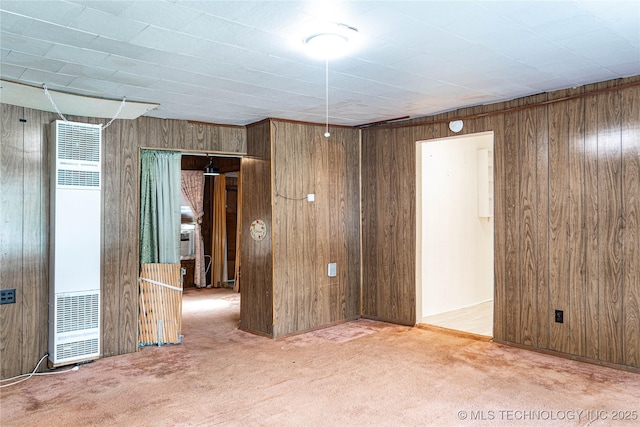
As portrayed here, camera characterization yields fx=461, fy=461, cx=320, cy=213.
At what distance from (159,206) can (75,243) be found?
97cm

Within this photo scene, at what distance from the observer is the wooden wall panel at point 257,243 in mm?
4988

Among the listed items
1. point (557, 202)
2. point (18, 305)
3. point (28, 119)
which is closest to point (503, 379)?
point (557, 202)

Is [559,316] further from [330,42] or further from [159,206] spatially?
[159,206]

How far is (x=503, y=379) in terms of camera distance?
11.8 feet

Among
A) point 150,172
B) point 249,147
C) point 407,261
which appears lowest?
point 407,261

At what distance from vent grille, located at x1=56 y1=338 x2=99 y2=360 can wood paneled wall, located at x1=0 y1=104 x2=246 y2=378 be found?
227mm

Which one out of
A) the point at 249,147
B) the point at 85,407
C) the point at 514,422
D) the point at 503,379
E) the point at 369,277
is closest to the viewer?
the point at 514,422

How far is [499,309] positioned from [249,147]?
A: 3179 millimetres

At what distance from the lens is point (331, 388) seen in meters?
3.48

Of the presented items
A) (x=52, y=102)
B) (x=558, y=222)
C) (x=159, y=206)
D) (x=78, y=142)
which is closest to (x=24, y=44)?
(x=52, y=102)

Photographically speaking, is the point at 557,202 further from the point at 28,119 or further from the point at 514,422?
the point at 28,119

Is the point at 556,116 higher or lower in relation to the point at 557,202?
higher

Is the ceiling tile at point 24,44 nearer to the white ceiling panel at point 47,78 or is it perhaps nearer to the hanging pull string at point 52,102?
the white ceiling panel at point 47,78

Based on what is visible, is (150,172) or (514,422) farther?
(150,172)
